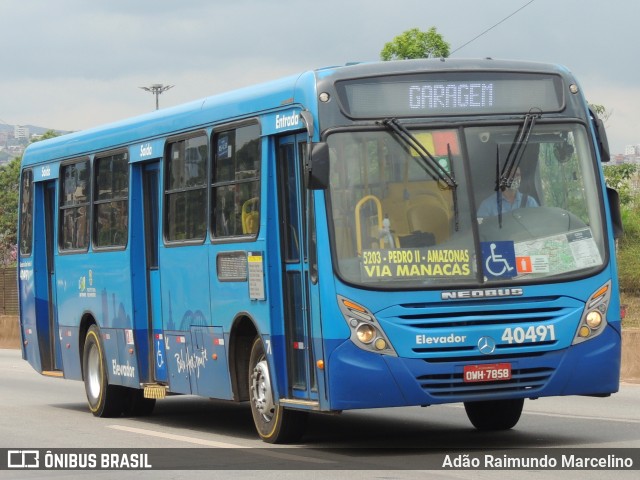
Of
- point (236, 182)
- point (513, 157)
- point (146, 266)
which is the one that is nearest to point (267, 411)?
point (236, 182)

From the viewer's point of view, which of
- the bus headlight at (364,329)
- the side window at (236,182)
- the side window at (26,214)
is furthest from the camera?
the side window at (26,214)

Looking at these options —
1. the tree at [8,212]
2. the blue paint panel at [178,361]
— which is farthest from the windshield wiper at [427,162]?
the tree at [8,212]

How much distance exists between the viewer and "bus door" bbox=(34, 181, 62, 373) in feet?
62.5

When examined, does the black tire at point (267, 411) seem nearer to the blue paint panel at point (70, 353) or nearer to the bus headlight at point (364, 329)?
the bus headlight at point (364, 329)

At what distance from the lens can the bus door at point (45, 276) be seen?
750 inches

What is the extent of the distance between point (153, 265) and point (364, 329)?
192 inches

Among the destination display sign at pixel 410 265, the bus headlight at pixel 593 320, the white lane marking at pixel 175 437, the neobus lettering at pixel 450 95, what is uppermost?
the neobus lettering at pixel 450 95

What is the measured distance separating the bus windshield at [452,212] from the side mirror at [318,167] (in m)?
0.28

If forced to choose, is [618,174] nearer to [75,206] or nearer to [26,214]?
[26,214]

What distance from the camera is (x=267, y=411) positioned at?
1288cm

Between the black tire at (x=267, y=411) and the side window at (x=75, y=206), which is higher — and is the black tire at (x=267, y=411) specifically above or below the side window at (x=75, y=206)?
below

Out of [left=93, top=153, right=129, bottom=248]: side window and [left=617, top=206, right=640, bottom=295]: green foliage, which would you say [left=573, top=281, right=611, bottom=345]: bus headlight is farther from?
[left=617, top=206, right=640, bottom=295]: green foliage

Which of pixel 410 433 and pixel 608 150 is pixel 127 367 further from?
pixel 608 150

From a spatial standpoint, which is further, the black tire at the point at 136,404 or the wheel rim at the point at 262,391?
the black tire at the point at 136,404
